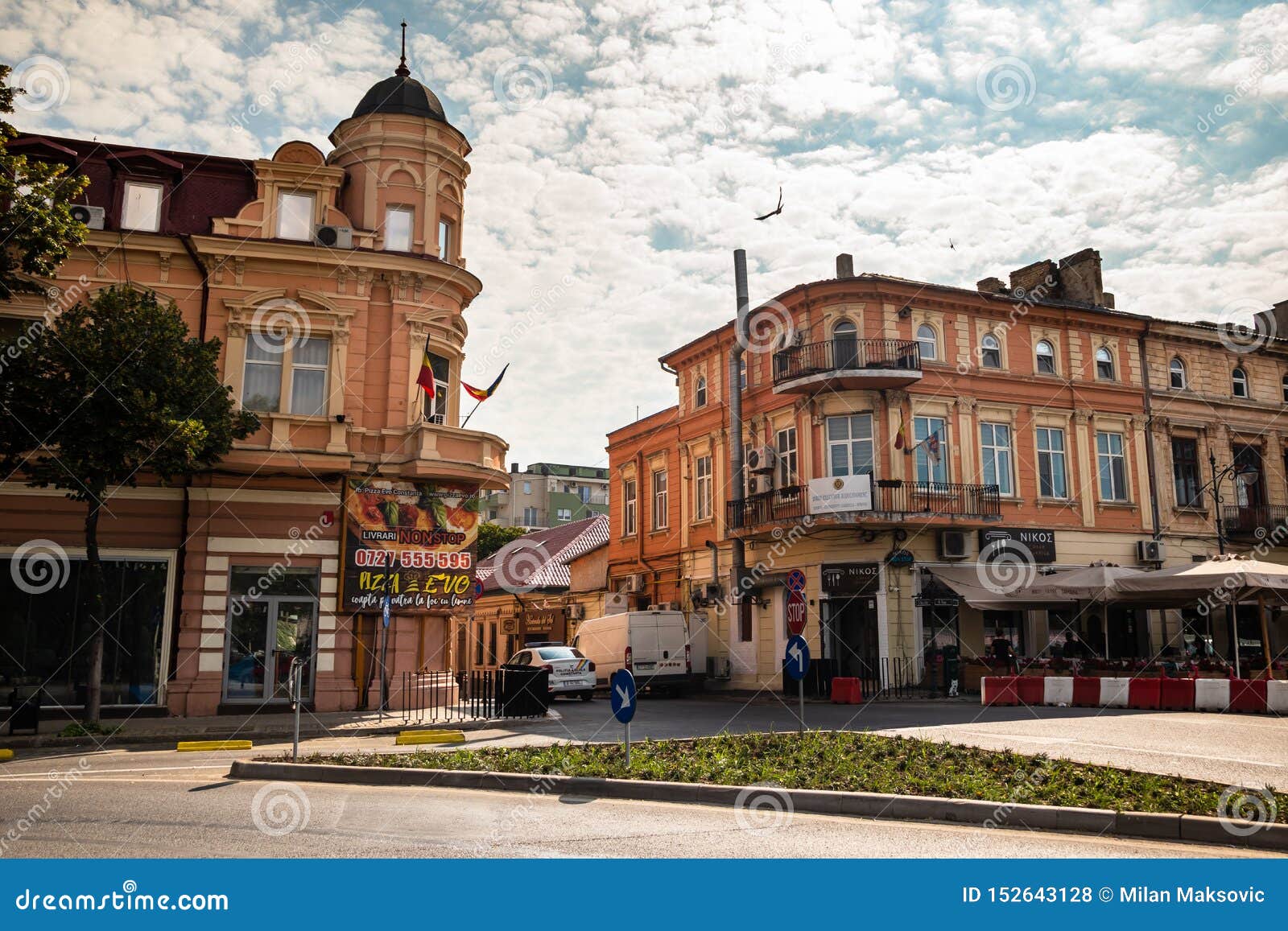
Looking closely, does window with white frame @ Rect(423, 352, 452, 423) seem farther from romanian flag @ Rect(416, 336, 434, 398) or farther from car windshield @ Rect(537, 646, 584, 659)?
car windshield @ Rect(537, 646, 584, 659)

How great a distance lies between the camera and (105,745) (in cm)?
1606

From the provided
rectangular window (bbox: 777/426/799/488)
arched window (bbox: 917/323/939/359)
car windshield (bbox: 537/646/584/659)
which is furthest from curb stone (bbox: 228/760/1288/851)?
arched window (bbox: 917/323/939/359)

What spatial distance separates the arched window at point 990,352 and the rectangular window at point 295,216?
62.2 ft

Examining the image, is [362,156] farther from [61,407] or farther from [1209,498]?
[1209,498]

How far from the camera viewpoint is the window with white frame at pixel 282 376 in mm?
22000

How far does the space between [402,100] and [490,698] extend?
14.0m

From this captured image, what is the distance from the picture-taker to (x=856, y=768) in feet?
36.2

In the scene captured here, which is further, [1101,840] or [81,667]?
[81,667]

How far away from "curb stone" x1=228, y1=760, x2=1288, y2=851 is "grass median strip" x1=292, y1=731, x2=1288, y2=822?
25cm

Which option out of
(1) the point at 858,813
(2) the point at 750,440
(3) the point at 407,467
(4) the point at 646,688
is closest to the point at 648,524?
(2) the point at 750,440

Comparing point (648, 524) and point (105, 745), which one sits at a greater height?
point (648, 524)

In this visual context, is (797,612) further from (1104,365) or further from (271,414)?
(1104,365)

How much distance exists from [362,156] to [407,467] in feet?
24.9

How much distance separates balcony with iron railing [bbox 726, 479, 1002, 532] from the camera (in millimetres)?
27062
